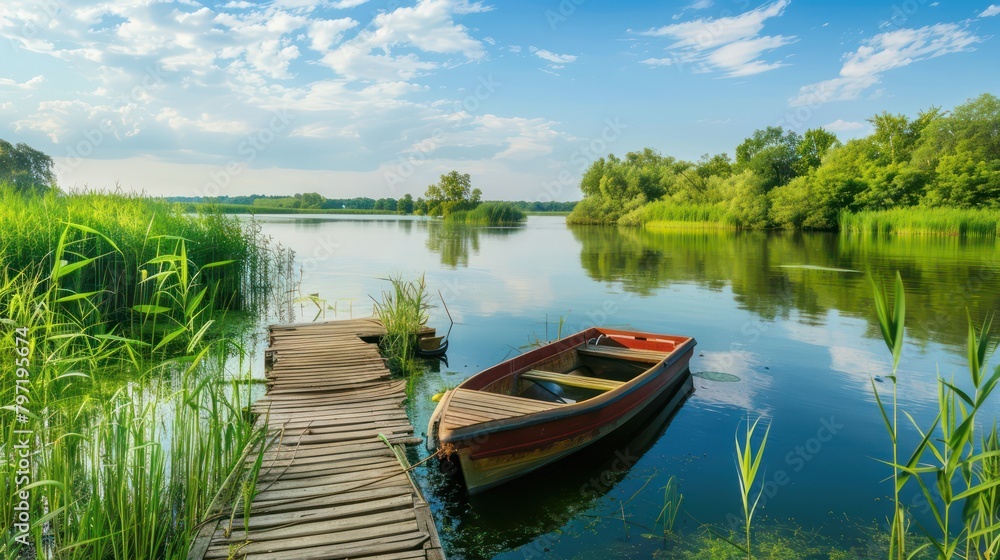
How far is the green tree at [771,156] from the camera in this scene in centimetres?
5819

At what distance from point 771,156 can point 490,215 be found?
29.8 m

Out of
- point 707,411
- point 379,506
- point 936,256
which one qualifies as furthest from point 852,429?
point 936,256

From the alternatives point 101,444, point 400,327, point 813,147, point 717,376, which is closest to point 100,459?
point 101,444

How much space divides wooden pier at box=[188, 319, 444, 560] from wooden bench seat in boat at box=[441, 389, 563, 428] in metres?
0.46

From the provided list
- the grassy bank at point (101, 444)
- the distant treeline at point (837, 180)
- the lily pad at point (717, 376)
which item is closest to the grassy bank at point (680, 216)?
the distant treeline at point (837, 180)

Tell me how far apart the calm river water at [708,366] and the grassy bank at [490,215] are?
133ft

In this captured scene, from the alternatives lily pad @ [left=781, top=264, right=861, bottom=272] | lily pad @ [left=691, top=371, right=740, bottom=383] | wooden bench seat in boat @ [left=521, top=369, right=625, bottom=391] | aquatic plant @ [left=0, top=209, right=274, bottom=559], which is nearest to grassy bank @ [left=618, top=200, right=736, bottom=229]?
lily pad @ [left=781, top=264, right=861, bottom=272]

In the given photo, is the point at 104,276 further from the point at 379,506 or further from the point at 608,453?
the point at 608,453

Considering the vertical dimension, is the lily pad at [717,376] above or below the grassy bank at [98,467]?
below

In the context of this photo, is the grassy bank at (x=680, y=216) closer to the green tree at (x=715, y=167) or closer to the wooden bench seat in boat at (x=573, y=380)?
the green tree at (x=715, y=167)

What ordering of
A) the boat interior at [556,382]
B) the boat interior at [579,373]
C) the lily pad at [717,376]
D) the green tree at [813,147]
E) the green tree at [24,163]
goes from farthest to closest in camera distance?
the green tree at [813,147] → the green tree at [24,163] → the lily pad at [717,376] → the boat interior at [579,373] → the boat interior at [556,382]

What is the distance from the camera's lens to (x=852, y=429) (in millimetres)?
7309

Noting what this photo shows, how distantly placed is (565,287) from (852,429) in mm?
11054

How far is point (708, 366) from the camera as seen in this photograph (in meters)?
9.95
